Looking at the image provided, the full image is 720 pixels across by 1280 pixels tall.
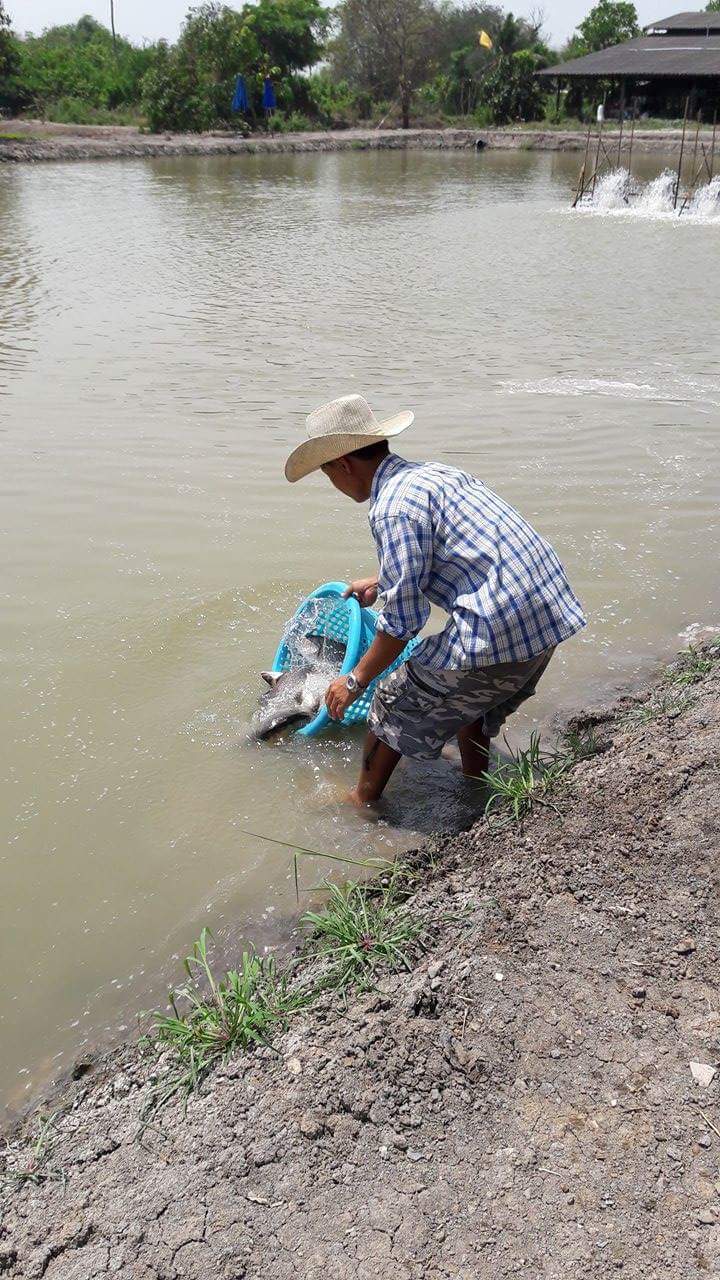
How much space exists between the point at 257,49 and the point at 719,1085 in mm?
47834

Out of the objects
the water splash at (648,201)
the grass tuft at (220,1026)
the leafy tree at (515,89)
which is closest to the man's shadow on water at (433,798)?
the grass tuft at (220,1026)

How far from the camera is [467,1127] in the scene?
1.99m

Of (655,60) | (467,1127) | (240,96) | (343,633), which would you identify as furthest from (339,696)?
(240,96)

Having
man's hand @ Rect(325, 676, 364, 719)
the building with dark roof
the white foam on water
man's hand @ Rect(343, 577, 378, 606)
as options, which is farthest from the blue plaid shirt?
the building with dark roof

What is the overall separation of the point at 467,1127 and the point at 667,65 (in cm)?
3963

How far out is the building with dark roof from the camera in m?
33.9

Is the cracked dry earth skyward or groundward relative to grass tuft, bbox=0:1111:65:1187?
skyward

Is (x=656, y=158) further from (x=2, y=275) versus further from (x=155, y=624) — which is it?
(x=155, y=624)

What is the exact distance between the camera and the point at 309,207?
67.1ft

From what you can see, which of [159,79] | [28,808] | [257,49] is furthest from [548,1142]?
[257,49]

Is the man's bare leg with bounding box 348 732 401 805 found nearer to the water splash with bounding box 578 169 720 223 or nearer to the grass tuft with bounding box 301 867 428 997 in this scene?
the grass tuft with bounding box 301 867 428 997

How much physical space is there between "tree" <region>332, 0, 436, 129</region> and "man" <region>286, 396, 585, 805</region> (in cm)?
5726

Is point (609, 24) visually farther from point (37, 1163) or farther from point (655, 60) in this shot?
point (37, 1163)

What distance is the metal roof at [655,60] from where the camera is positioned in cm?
3334
